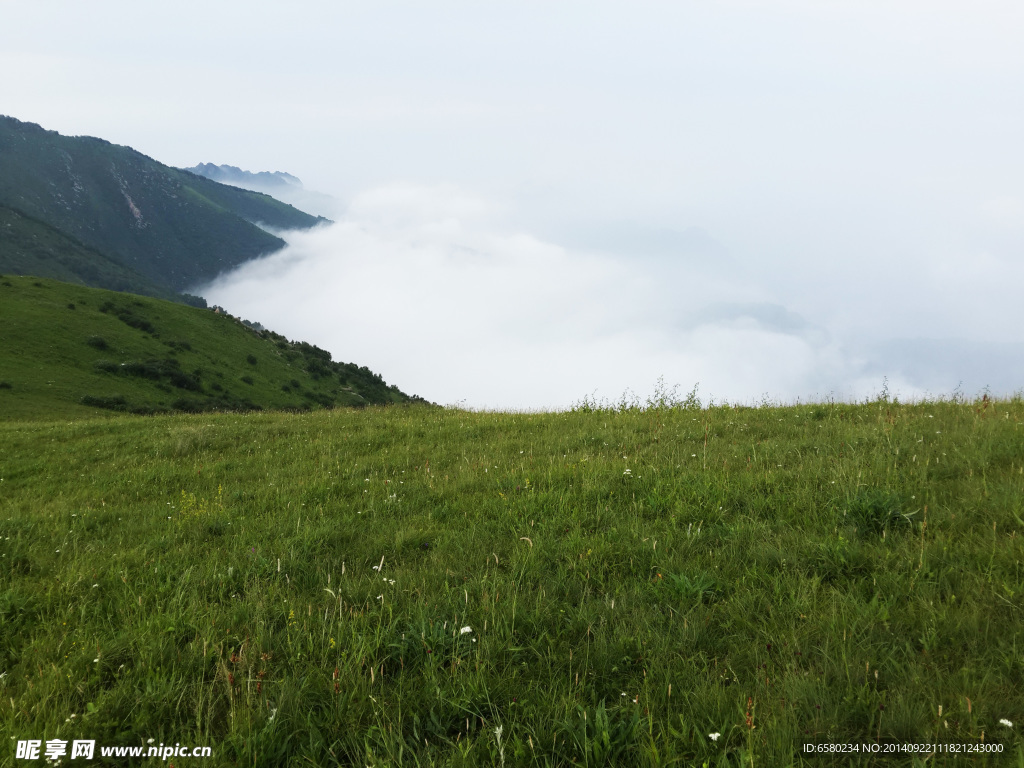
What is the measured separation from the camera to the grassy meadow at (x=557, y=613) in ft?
8.91

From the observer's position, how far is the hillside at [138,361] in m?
49.1

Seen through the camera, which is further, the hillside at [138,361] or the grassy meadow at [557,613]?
the hillside at [138,361]

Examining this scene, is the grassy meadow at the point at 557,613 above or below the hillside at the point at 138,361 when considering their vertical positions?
below

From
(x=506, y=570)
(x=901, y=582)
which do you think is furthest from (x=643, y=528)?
(x=901, y=582)

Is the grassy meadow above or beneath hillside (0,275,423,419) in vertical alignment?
beneath

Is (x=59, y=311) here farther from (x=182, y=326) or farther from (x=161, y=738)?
(x=161, y=738)

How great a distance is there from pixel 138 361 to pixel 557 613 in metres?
80.5

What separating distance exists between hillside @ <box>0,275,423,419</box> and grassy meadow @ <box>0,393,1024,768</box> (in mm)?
45580

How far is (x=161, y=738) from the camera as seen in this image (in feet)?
9.41

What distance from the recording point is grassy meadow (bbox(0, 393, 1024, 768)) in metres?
2.71

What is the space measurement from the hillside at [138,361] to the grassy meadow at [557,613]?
4558cm

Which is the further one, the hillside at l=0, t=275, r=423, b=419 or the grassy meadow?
the hillside at l=0, t=275, r=423, b=419

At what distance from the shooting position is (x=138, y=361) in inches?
2638

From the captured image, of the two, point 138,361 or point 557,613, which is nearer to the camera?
point 557,613
